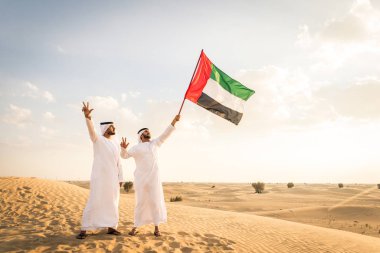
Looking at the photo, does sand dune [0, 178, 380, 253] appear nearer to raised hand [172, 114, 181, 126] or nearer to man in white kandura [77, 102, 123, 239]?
man in white kandura [77, 102, 123, 239]

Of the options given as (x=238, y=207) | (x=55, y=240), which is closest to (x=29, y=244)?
(x=55, y=240)

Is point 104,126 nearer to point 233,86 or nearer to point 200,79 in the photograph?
point 200,79

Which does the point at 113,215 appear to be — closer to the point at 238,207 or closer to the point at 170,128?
the point at 170,128

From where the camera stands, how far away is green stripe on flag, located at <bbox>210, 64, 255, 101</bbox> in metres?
8.20

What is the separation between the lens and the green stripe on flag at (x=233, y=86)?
8.20 meters

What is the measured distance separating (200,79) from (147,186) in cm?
313

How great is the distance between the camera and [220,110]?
8.12m

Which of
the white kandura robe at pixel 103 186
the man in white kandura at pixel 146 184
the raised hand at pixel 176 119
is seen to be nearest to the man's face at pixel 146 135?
the man in white kandura at pixel 146 184

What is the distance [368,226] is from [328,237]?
6511 millimetres

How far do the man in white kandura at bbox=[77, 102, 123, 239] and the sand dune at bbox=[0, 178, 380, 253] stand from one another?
35cm

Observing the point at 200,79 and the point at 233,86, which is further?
the point at 233,86

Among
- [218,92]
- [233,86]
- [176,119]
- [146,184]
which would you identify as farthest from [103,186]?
[233,86]

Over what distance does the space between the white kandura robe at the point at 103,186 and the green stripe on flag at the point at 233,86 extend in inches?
140

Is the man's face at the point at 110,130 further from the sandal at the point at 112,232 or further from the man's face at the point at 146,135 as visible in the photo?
the sandal at the point at 112,232
